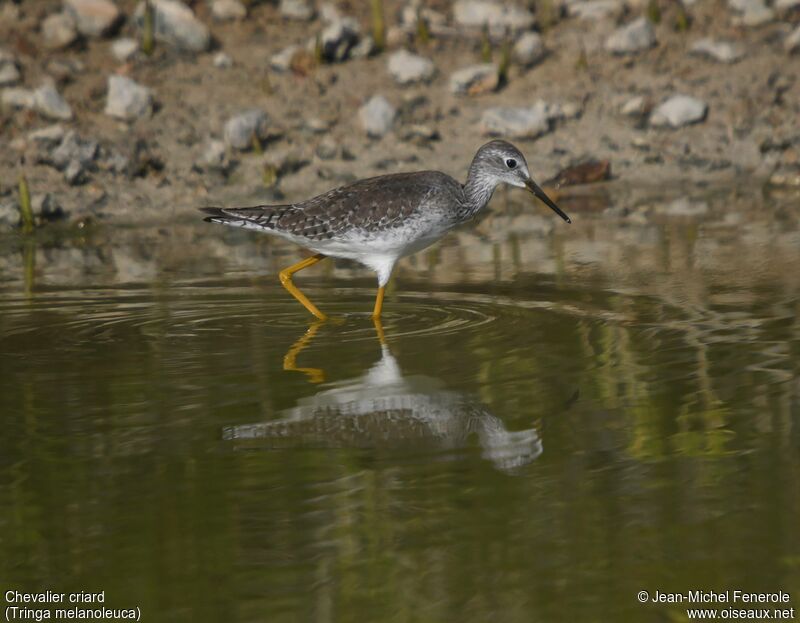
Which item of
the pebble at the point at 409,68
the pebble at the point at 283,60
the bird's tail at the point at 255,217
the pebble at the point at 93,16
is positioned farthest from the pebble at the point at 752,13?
the bird's tail at the point at 255,217

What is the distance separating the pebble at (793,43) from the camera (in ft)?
49.1

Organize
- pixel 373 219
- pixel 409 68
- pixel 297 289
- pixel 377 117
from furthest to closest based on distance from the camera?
pixel 409 68
pixel 377 117
pixel 297 289
pixel 373 219

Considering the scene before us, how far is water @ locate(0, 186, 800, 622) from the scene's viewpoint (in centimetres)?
471

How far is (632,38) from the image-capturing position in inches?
601

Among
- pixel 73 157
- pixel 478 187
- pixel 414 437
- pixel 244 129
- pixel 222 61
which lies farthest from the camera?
pixel 222 61

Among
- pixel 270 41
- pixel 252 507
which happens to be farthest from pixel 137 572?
pixel 270 41

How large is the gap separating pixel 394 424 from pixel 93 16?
10102 millimetres

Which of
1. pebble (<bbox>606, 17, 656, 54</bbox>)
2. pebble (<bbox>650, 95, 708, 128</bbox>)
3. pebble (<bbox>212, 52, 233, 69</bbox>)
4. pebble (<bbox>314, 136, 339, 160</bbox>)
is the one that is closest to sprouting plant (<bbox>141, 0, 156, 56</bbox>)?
pebble (<bbox>212, 52, 233, 69</bbox>)

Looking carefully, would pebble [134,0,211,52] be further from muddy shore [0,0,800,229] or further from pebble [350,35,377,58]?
pebble [350,35,377,58]

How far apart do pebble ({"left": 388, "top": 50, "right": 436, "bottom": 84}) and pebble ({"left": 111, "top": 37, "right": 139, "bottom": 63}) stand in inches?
110

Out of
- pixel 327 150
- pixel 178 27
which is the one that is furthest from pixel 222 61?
pixel 327 150

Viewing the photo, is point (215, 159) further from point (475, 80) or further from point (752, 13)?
point (752, 13)

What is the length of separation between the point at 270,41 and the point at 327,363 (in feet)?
27.4

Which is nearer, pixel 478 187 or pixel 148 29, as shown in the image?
pixel 478 187
